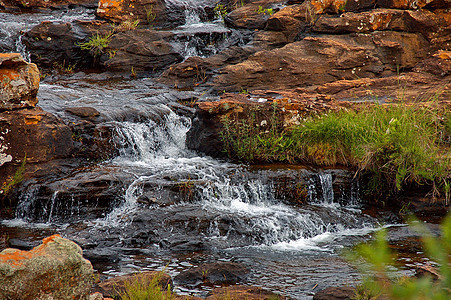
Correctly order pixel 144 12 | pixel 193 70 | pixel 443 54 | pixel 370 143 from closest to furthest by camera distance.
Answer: pixel 370 143
pixel 443 54
pixel 193 70
pixel 144 12

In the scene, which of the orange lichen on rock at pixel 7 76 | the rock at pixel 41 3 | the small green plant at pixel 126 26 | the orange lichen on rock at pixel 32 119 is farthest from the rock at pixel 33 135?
the rock at pixel 41 3

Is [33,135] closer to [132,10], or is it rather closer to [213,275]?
[213,275]

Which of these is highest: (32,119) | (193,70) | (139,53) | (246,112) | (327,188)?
(139,53)

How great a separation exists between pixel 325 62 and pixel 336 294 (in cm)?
824

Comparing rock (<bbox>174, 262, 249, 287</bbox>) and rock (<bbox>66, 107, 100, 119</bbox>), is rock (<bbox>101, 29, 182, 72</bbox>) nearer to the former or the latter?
rock (<bbox>66, 107, 100, 119</bbox>)

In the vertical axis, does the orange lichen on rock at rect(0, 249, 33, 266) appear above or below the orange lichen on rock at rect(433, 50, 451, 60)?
below

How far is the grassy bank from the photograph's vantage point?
257 inches

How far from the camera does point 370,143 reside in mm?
6750

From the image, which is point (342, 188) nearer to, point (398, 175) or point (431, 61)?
point (398, 175)

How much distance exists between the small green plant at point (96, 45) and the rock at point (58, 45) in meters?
0.20

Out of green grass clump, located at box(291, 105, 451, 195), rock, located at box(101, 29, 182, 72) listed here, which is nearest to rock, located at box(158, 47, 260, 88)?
rock, located at box(101, 29, 182, 72)

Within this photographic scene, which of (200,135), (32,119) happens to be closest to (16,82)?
(32,119)

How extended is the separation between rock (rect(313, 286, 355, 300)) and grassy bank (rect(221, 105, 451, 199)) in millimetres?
2804

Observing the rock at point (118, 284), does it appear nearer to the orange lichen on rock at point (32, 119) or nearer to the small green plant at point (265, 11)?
the orange lichen on rock at point (32, 119)
